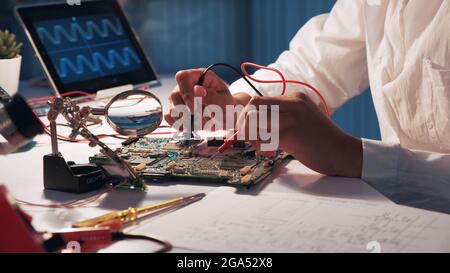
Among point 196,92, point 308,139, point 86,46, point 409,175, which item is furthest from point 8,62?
point 409,175

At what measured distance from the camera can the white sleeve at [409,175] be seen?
1045 millimetres

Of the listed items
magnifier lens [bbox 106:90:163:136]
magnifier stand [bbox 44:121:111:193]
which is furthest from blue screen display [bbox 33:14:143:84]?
magnifier stand [bbox 44:121:111:193]

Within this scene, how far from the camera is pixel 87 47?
1.77 metres

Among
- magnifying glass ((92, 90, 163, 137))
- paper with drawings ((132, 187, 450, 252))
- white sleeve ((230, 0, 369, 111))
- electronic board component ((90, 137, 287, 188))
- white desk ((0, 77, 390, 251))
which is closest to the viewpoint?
paper with drawings ((132, 187, 450, 252))

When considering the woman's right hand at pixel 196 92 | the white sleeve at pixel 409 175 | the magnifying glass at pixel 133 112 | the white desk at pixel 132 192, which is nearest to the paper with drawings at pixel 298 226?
the white desk at pixel 132 192

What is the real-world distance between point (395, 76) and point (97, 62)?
33.2 inches

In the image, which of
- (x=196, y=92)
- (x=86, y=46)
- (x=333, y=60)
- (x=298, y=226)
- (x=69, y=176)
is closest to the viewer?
(x=298, y=226)

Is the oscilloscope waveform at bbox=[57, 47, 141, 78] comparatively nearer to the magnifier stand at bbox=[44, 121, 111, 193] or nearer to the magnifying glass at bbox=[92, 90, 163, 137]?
the magnifying glass at bbox=[92, 90, 163, 137]

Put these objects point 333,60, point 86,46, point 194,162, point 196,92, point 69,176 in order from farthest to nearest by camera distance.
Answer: point 86,46, point 333,60, point 196,92, point 194,162, point 69,176

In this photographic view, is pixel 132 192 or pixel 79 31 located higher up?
pixel 79 31

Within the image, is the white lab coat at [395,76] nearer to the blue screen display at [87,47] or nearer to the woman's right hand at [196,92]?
the woman's right hand at [196,92]

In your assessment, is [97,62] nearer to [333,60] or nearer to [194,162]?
[333,60]

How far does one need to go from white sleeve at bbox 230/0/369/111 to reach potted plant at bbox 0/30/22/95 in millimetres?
626

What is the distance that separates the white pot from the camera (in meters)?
1.66
